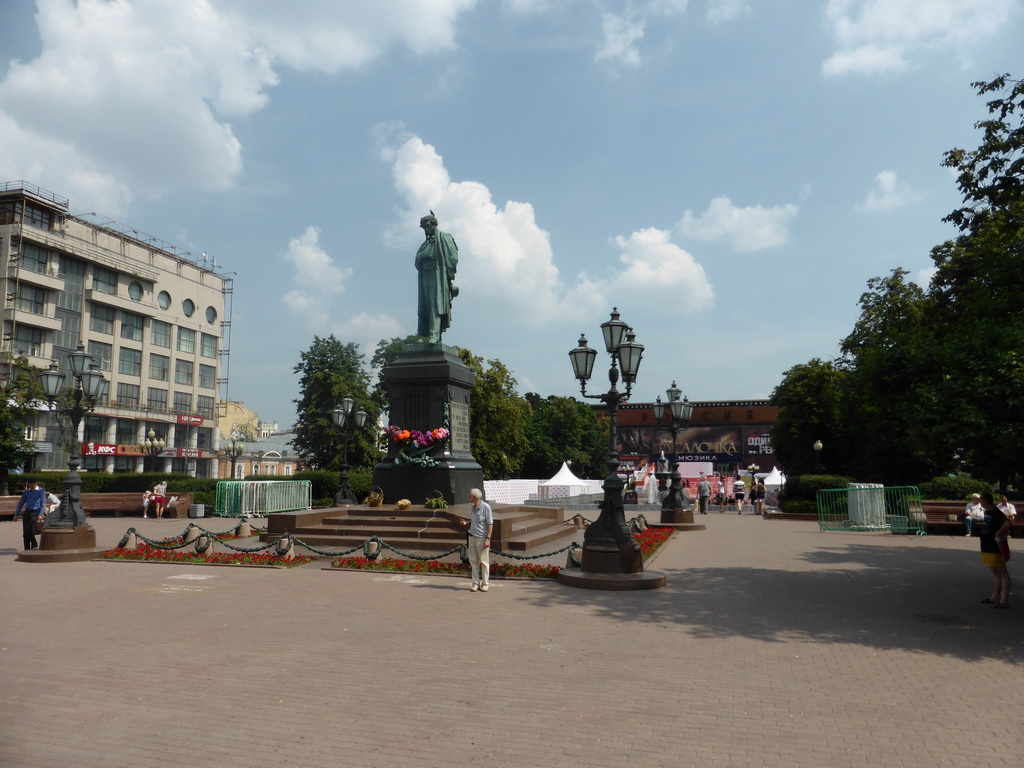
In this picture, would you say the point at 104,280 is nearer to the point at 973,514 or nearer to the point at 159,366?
the point at 159,366

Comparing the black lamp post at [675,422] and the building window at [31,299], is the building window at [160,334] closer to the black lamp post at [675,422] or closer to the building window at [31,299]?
the building window at [31,299]

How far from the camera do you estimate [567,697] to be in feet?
19.4

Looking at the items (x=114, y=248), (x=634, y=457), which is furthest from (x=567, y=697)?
(x=634, y=457)

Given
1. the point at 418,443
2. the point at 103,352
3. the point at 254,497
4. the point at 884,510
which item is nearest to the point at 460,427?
the point at 418,443

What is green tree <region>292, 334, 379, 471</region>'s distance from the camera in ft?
130

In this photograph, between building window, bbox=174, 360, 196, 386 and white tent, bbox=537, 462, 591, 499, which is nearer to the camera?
white tent, bbox=537, 462, 591, 499

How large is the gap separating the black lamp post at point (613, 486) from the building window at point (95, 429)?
181ft

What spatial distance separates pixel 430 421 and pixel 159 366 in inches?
2175

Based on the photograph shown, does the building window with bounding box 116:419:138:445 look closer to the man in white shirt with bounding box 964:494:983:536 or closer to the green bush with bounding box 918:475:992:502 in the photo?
the green bush with bounding box 918:475:992:502

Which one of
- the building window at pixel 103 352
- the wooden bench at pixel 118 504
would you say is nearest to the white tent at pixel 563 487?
the wooden bench at pixel 118 504

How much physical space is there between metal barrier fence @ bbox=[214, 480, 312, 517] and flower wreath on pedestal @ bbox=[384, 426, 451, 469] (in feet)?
39.1

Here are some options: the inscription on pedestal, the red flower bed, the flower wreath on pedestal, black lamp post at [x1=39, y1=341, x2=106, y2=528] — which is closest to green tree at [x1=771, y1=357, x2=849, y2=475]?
the inscription on pedestal

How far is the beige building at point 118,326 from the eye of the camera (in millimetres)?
51625

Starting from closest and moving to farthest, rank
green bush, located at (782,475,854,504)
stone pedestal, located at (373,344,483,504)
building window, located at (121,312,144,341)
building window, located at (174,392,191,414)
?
1. stone pedestal, located at (373,344,483,504)
2. green bush, located at (782,475,854,504)
3. building window, located at (121,312,144,341)
4. building window, located at (174,392,191,414)
